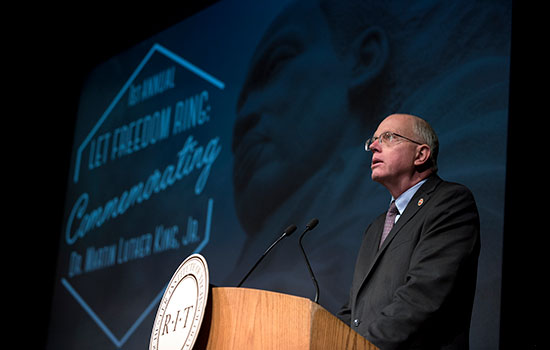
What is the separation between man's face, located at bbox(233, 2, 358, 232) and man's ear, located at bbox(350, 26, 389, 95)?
82 mm

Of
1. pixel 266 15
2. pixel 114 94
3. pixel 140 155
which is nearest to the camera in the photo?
pixel 266 15

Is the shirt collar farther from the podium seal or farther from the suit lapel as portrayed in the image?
the podium seal

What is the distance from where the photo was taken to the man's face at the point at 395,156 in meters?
2.79

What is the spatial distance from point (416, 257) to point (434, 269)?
0.33ft

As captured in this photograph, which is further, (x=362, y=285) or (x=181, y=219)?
(x=181, y=219)

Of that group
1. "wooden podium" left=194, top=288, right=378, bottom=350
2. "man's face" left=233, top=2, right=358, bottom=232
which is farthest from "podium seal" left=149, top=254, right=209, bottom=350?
"man's face" left=233, top=2, right=358, bottom=232

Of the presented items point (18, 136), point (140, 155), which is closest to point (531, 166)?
point (140, 155)

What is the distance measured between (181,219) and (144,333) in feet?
2.76

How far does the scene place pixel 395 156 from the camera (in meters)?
2.79

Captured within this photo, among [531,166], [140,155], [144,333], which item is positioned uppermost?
[140,155]

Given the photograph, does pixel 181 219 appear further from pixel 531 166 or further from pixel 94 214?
pixel 531 166

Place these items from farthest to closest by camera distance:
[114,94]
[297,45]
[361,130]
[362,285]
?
[114,94] < [297,45] < [361,130] < [362,285]

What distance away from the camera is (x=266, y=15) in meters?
4.75

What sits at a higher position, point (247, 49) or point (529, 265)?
point (247, 49)
